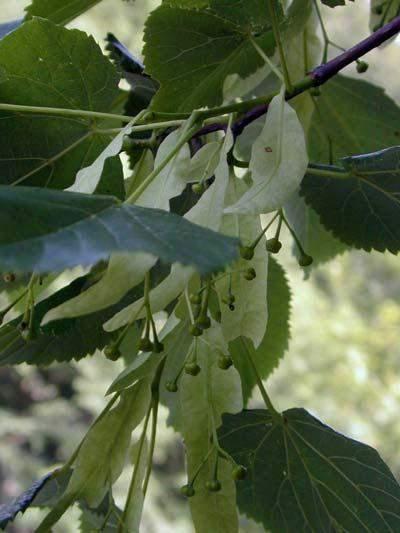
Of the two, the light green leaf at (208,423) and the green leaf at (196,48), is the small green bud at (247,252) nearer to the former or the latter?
the light green leaf at (208,423)

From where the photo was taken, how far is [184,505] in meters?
5.02

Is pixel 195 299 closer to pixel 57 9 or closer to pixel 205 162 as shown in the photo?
pixel 205 162

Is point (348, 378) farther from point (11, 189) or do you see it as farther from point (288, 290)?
point (11, 189)

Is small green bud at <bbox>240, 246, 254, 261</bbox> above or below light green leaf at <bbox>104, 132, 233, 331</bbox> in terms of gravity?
above

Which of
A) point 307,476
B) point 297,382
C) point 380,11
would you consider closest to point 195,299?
point 307,476

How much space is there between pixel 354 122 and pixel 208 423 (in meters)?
0.50

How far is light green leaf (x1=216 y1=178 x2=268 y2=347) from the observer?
0.64 m

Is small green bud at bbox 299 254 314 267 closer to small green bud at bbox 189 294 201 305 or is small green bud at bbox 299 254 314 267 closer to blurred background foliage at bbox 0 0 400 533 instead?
small green bud at bbox 189 294 201 305

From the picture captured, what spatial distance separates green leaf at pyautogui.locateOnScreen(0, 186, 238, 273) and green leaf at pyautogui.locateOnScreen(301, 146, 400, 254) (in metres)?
0.29

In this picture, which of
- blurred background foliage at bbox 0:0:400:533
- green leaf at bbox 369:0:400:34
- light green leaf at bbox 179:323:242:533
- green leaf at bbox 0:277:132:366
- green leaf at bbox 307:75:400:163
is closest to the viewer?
light green leaf at bbox 179:323:242:533

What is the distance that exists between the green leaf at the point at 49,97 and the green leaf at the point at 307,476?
279 millimetres

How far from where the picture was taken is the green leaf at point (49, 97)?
711mm

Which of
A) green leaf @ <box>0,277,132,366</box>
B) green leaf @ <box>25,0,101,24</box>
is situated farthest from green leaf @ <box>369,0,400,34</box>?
green leaf @ <box>0,277,132,366</box>

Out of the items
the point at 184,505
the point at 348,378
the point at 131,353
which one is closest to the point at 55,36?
the point at 131,353
